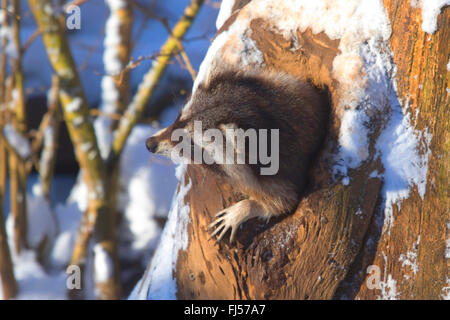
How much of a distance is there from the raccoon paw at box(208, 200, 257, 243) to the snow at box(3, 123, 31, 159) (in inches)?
118

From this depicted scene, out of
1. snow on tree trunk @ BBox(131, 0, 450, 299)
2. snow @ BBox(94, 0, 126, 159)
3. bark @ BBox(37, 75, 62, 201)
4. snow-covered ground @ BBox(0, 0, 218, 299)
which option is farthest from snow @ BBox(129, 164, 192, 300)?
bark @ BBox(37, 75, 62, 201)

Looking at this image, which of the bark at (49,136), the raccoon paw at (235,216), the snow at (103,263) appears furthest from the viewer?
the bark at (49,136)

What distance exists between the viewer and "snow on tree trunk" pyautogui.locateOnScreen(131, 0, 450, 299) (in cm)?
148

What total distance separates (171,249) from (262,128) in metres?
0.71

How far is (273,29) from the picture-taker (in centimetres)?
169

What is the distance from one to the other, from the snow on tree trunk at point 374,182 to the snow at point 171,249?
33 cm

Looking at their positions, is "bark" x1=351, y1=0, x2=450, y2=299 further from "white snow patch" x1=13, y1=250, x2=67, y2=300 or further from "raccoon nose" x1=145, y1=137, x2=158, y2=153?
"white snow patch" x1=13, y1=250, x2=67, y2=300

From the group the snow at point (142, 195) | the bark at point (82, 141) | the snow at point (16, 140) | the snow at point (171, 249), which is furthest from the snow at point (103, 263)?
the snow at point (171, 249)

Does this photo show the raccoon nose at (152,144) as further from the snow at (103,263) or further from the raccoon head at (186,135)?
the snow at (103,263)

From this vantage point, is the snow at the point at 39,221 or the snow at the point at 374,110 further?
the snow at the point at 39,221

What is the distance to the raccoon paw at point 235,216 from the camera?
5.11ft

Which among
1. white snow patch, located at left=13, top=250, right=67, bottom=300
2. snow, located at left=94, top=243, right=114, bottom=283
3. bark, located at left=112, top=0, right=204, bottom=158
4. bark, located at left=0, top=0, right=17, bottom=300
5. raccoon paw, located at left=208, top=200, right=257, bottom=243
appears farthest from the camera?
white snow patch, located at left=13, top=250, right=67, bottom=300

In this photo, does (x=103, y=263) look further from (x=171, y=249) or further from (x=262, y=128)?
(x=262, y=128)

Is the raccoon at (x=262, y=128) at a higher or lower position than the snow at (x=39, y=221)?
higher
